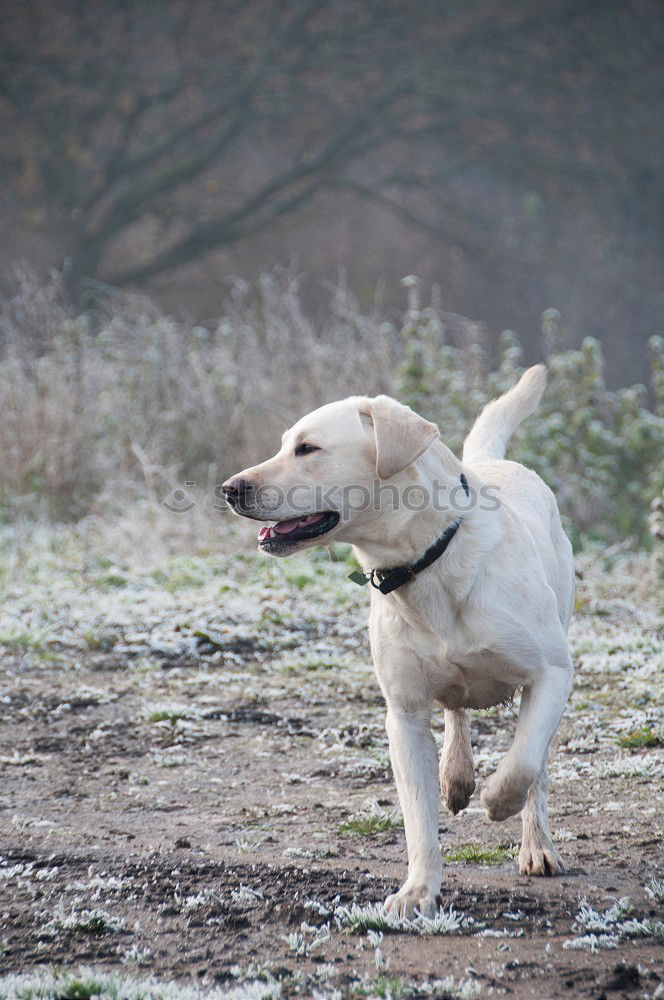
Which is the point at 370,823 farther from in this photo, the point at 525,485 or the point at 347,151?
the point at 347,151

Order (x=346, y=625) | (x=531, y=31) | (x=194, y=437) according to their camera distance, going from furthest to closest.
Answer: (x=531, y=31) → (x=194, y=437) → (x=346, y=625)

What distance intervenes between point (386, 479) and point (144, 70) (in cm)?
1692

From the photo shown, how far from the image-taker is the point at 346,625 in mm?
7223

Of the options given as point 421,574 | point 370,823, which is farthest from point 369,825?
point 421,574

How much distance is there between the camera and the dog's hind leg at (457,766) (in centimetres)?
375

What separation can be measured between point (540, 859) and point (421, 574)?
1.01 meters

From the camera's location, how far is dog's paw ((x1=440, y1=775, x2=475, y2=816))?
3746 millimetres

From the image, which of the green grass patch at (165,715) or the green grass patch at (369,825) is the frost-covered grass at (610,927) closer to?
the green grass patch at (369,825)

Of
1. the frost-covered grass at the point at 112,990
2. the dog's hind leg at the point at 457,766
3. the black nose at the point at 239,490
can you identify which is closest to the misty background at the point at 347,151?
the dog's hind leg at the point at 457,766

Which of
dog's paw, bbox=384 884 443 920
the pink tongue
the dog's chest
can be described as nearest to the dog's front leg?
dog's paw, bbox=384 884 443 920

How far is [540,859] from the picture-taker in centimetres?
358

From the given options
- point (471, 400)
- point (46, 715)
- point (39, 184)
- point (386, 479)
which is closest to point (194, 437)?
point (471, 400)

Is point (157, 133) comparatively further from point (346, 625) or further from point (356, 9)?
point (346, 625)

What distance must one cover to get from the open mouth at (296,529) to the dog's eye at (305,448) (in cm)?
19
